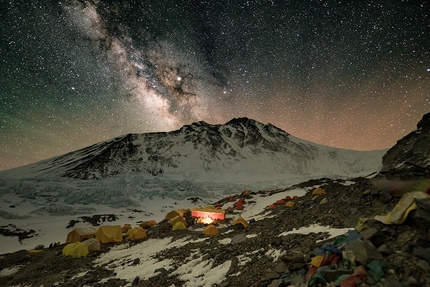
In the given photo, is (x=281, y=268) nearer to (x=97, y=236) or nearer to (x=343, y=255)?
(x=343, y=255)

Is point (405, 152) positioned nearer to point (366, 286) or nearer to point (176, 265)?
point (366, 286)

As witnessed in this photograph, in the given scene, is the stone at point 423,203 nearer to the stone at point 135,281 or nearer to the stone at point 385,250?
the stone at point 385,250

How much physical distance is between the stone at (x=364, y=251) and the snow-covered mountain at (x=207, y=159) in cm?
8125

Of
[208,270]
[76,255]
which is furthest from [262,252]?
[76,255]

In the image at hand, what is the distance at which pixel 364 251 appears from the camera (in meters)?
3.71

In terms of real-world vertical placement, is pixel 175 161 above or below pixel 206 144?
below

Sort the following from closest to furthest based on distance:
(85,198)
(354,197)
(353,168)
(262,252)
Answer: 1. (262,252)
2. (354,197)
3. (85,198)
4. (353,168)

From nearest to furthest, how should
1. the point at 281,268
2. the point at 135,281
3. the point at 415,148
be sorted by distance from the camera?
the point at 281,268, the point at 135,281, the point at 415,148

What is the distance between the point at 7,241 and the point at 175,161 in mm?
79041

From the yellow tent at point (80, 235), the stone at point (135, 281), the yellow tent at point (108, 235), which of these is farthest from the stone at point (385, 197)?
the yellow tent at point (80, 235)

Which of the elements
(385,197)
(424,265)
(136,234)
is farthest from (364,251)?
(136,234)

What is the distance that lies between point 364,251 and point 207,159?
101103mm

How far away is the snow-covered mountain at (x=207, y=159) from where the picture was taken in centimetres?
8819

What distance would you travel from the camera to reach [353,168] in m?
95.1
